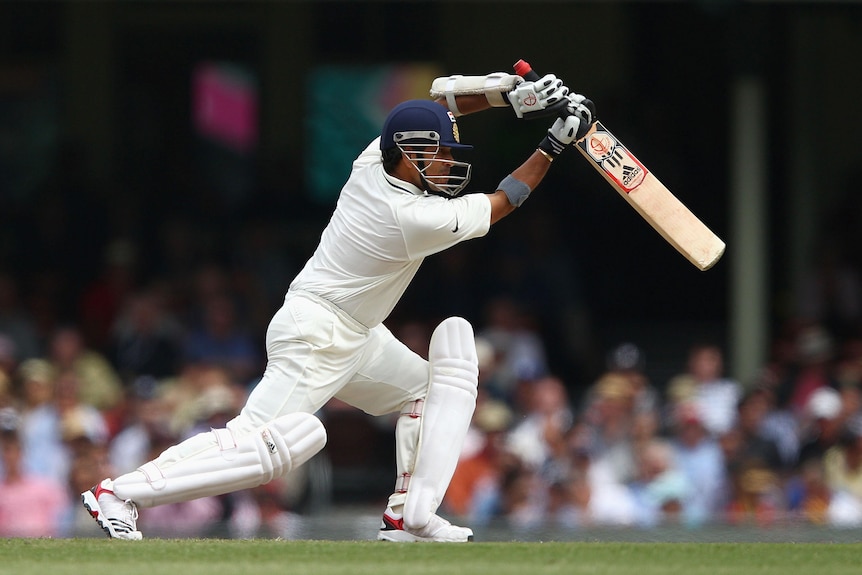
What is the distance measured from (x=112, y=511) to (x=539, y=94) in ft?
6.21

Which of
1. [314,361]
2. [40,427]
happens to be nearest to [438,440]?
[314,361]

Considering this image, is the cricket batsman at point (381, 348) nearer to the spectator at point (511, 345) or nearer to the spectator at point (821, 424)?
the spectator at point (821, 424)

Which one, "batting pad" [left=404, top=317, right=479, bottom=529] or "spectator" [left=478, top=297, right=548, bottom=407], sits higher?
"batting pad" [left=404, top=317, right=479, bottom=529]

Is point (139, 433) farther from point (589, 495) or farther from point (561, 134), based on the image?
point (561, 134)

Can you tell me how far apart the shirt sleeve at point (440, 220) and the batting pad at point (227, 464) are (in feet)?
2.15

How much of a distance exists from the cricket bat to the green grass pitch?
972 mm

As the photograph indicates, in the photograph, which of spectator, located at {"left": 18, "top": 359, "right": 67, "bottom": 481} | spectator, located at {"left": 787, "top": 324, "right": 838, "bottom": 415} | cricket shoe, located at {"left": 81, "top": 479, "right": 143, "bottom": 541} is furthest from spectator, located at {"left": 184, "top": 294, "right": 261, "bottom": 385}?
cricket shoe, located at {"left": 81, "top": 479, "right": 143, "bottom": 541}

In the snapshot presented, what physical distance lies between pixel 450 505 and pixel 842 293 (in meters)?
3.48

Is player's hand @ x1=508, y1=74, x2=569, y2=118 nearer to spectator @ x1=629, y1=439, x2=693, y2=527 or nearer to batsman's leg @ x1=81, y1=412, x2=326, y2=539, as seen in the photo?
batsman's leg @ x1=81, y1=412, x2=326, y2=539

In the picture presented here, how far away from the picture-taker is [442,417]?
17.2 ft

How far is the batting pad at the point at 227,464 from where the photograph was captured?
5.02 metres

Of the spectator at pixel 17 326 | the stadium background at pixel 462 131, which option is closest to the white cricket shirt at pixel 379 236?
the spectator at pixel 17 326

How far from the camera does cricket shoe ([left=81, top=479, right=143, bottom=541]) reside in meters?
5.07

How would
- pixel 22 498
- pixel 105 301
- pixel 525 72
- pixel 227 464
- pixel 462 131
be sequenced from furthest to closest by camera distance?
pixel 462 131, pixel 105 301, pixel 22 498, pixel 525 72, pixel 227 464
